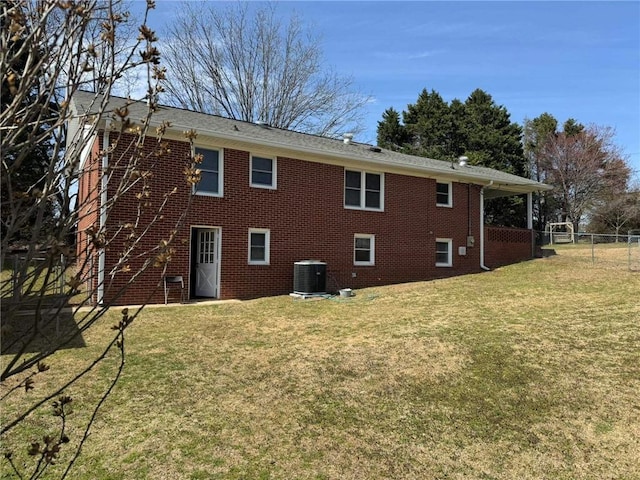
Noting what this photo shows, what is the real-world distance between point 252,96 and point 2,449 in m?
27.2

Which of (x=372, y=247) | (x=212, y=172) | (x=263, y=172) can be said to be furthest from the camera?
(x=372, y=247)

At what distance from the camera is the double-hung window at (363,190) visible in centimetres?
1522

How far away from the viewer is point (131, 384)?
5641 mm

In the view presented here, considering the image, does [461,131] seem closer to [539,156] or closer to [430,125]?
[430,125]

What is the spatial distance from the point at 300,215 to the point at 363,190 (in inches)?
104

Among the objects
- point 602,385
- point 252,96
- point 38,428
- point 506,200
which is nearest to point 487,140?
point 506,200

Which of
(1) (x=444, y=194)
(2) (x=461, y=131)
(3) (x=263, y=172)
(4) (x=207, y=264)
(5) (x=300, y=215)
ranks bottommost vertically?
(4) (x=207, y=264)

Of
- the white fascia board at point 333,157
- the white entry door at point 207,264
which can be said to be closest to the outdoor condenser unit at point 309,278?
the white entry door at point 207,264

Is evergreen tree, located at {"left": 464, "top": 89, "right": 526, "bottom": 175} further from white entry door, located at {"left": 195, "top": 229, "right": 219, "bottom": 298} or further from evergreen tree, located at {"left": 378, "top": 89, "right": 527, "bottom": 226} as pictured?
white entry door, located at {"left": 195, "top": 229, "right": 219, "bottom": 298}

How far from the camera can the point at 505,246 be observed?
19047 mm

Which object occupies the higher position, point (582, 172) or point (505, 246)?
point (582, 172)

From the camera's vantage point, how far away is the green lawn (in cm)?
398

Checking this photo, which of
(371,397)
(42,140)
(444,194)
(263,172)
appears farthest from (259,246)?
(42,140)

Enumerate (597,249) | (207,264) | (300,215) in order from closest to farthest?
(207,264) → (300,215) → (597,249)
